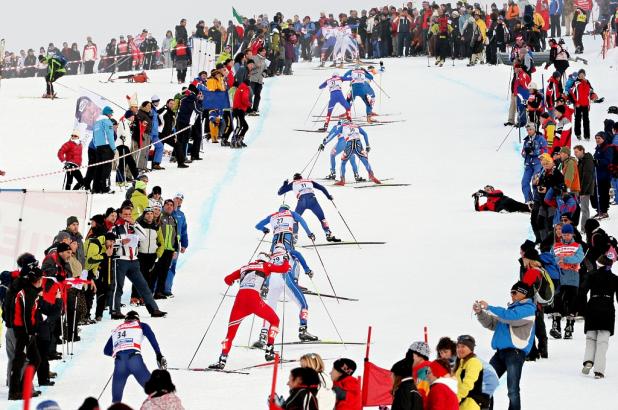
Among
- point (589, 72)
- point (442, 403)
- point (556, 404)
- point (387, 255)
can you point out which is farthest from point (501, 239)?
point (589, 72)

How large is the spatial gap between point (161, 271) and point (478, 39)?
26490mm

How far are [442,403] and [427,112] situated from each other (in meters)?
25.5

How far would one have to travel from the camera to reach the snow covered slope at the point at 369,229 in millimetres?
13156

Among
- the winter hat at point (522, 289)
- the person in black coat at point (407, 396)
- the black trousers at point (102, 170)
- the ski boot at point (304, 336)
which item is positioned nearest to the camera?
the person in black coat at point (407, 396)

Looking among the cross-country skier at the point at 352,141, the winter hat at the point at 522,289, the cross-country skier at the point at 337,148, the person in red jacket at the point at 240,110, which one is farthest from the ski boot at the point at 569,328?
the person in red jacket at the point at 240,110

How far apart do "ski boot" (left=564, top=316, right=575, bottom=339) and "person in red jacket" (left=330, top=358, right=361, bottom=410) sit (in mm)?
5867

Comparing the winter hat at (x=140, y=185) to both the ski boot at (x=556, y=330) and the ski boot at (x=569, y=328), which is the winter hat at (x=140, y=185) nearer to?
the ski boot at (x=556, y=330)

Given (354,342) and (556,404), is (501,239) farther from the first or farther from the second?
(556,404)

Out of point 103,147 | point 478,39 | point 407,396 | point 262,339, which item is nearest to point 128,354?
point 262,339

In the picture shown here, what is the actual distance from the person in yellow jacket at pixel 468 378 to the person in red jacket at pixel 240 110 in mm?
18484

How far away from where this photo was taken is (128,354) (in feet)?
37.9

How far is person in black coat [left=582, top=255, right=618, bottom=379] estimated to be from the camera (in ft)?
41.5

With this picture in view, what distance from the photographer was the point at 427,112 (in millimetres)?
33625

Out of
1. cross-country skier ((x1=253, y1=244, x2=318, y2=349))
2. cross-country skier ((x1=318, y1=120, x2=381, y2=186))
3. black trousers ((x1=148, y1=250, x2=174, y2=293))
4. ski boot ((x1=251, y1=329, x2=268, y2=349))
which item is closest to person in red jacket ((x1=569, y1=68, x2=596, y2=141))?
cross-country skier ((x1=318, y1=120, x2=381, y2=186))
